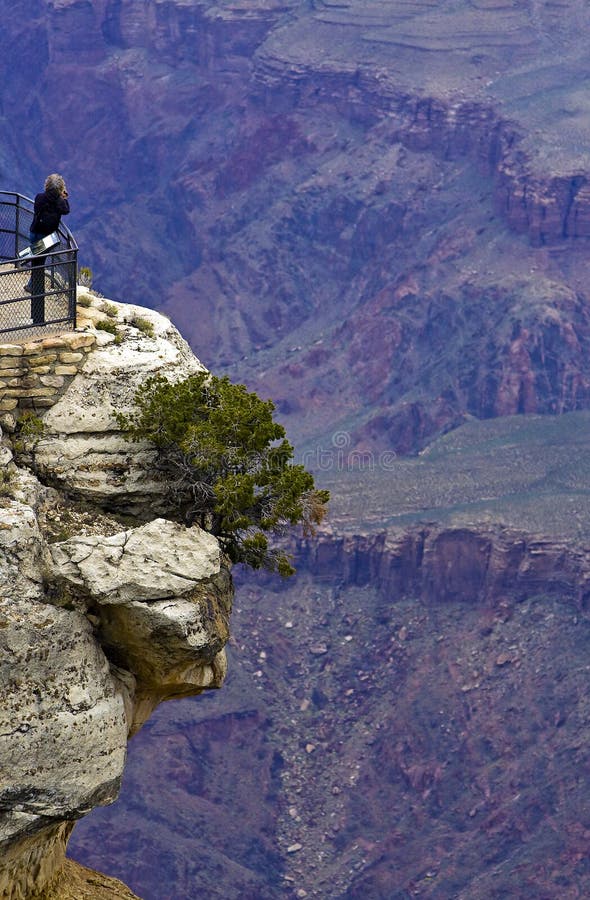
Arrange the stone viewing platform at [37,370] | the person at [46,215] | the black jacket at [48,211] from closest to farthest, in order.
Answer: the stone viewing platform at [37,370]
the person at [46,215]
the black jacket at [48,211]

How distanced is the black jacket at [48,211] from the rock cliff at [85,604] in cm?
291

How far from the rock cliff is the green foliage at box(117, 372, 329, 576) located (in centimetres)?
55

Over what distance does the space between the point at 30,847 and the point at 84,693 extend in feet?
14.4

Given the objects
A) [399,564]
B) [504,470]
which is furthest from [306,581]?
[504,470]

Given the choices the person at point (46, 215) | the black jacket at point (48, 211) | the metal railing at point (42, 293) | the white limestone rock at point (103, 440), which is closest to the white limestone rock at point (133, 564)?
the white limestone rock at point (103, 440)

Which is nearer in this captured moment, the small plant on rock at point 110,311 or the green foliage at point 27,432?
the green foliage at point 27,432

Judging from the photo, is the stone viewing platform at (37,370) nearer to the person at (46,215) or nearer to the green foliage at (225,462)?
the green foliage at (225,462)

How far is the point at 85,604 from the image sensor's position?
35750 mm

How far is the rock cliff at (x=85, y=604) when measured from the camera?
3462 centimetres

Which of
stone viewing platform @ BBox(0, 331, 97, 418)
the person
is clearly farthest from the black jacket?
stone viewing platform @ BBox(0, 331, 97, 418)

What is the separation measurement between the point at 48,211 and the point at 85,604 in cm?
1038

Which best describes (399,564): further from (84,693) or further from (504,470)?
(84,693)

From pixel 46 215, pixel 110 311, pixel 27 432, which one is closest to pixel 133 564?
pixel 27 432

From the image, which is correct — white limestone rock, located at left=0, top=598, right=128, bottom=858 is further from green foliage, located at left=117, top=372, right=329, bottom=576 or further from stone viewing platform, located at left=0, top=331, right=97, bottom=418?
stone viewing platform, located at left=0, top=331, right=97, bottom=418
